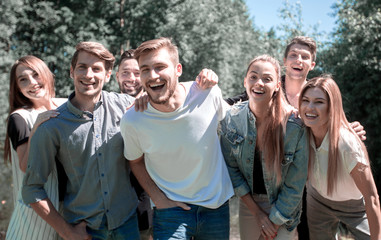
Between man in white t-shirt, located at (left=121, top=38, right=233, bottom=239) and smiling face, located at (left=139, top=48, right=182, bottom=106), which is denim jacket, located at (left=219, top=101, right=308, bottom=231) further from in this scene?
smiling face, located at (left=139, top=48, right=182, bottom=106)

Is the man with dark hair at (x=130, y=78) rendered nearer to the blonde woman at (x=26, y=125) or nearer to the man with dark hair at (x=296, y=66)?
the blonde woman at (x=26, y=125)

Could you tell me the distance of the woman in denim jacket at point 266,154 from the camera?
10.2ft

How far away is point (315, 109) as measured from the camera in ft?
10.4

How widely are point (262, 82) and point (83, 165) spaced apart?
1544mm

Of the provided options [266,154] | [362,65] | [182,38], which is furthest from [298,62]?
[362,65]

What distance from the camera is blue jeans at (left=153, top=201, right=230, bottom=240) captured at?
2.92 meters

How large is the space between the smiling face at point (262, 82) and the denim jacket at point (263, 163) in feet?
0.64

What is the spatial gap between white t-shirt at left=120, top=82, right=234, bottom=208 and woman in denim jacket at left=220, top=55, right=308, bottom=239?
0.28 meters

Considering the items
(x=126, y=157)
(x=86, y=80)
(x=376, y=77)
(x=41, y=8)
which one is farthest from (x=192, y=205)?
(x=376, y=77)

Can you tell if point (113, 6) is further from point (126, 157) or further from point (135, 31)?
point (126, 157)

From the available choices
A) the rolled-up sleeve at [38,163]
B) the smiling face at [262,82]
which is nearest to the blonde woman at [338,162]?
the smiling face at [262,82]

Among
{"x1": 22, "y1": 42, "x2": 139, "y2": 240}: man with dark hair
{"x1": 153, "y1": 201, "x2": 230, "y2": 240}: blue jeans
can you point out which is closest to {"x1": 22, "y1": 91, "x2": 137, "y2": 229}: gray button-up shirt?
{"x1": 22, "y1": 42, "x2": 139, "y2": 240}: man with dark hair

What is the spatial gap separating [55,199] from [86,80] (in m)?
0.97

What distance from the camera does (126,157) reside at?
2961 mm
